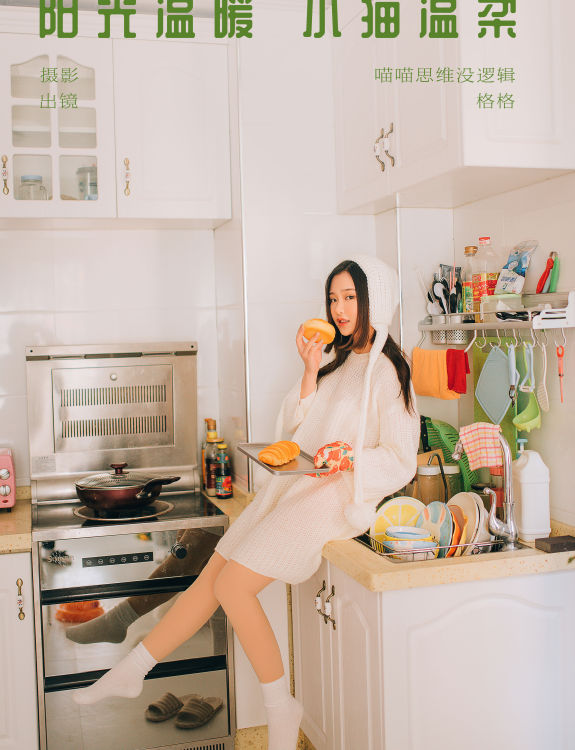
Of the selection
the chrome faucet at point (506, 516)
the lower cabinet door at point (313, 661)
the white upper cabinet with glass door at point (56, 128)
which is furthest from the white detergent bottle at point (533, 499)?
the white upper cabinet with glass door at point (56, 128)

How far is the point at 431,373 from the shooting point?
2.31 m

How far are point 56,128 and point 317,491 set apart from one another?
1397 mm

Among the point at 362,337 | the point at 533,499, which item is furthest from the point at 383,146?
the point at 533,499

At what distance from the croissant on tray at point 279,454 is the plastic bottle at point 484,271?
640 mm

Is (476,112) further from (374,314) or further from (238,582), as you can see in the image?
(238,582)

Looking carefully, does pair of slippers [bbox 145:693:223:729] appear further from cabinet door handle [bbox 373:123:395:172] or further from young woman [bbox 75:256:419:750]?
cabinet door handle [bbox 373:123:395:172]

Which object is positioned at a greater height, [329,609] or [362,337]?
[362,337]

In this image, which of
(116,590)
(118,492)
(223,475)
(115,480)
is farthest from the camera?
(223,475)

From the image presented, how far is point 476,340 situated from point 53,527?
130 centimetres

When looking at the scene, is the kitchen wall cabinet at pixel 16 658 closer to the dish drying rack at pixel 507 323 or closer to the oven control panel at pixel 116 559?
the oven control panel at pixel 116 559

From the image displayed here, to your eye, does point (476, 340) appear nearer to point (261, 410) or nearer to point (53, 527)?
point (261, 410)

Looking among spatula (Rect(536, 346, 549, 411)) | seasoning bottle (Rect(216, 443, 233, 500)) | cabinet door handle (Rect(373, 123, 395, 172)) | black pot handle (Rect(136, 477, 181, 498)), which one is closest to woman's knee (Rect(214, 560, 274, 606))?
black pot handle (Rect(136, 477, 181, 498))

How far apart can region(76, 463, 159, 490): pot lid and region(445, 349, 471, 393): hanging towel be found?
964 mm

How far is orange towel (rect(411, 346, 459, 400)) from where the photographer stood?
2.27 metres
